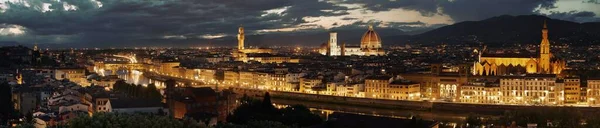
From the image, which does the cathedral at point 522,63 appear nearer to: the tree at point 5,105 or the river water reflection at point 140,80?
the river water reflection at point 140,80

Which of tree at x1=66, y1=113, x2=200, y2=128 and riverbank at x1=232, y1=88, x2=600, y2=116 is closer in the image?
tree at x1=66, y1=113, x2=200, y2=128

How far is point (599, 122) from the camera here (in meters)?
18.3

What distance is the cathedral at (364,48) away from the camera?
244 feet

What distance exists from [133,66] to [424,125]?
52.1 meters

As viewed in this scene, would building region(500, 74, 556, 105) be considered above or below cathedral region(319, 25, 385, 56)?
below

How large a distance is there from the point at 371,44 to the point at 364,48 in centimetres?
85

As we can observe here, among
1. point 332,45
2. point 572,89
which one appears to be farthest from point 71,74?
point 332,45

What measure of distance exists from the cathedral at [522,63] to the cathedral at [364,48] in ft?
115

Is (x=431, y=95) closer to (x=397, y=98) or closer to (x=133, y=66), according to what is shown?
(x=397, y=98)

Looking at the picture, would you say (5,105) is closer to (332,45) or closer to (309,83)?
(309,83)

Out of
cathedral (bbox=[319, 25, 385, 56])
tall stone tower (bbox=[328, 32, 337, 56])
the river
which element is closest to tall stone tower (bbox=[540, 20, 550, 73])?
the river

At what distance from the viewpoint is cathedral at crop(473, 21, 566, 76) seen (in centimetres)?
3491

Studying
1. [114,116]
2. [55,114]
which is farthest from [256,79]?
[114,116]

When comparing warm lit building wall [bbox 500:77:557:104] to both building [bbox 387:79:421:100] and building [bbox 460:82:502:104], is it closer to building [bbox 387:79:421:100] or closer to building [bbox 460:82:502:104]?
building [bbox 460:82:502:104]
